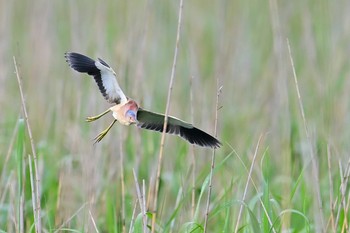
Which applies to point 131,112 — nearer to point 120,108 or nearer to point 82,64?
point 120,108

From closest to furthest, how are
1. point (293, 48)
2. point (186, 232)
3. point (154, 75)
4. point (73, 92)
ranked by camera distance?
point (186, 232), point (73, 92), point (154, 75), point (293, 48)

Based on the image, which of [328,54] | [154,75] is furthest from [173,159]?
[328,54]

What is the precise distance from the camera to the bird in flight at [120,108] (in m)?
1.86

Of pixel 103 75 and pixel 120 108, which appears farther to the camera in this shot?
pixel 103 75

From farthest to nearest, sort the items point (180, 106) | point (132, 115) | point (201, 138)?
point (180, 106), point (201, 138), point (132, 115)

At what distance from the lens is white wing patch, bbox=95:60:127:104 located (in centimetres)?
194

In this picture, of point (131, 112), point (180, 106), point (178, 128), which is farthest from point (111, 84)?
point (180, 106)

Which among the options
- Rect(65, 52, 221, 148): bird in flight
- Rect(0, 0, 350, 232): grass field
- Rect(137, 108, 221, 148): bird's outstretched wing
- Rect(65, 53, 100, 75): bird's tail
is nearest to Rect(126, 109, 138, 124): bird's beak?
Rect(65, 52, 221, 148): bird in flight

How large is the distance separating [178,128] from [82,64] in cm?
33

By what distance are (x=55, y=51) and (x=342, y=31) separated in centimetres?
182

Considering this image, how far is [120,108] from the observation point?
187 cm

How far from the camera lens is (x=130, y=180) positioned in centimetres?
349

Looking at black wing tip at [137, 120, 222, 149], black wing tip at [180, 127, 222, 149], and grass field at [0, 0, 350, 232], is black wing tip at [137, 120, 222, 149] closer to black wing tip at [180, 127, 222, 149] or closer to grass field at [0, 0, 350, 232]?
black wing tip at [180, 127, 222, 149]

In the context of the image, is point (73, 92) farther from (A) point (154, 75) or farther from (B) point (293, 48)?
(B) point (293, 48)
